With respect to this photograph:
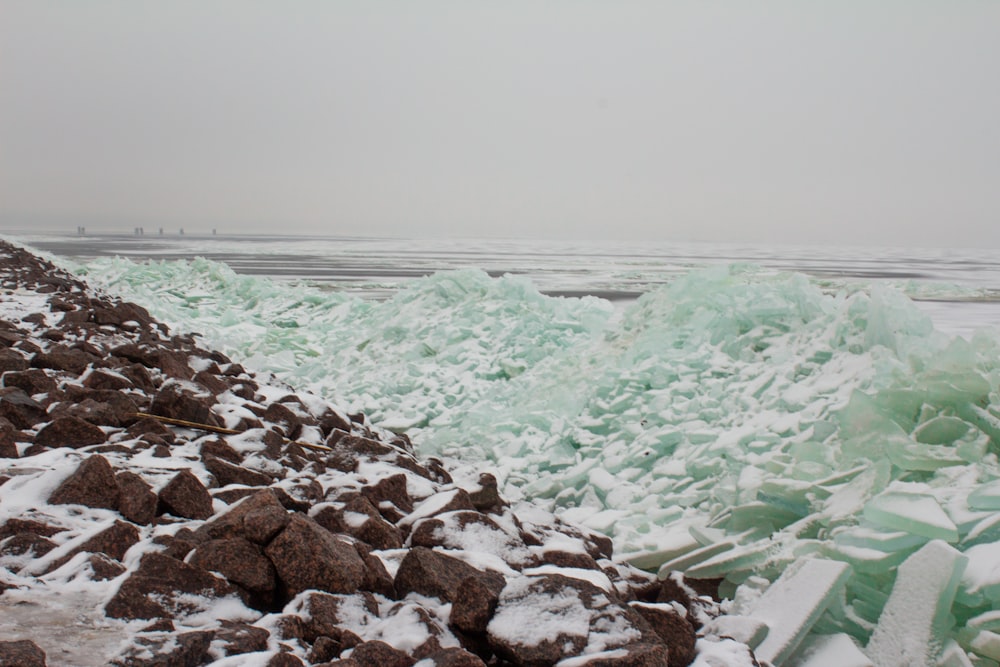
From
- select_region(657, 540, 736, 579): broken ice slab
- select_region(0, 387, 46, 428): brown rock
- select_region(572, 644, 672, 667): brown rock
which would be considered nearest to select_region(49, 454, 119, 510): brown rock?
select_region(0, 387, 46, 428): brown rock

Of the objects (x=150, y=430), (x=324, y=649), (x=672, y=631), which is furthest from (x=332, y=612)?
(x=150, y=430)

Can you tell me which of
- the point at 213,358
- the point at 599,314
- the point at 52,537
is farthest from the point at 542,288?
the point at 52,537

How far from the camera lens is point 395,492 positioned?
2926 mm

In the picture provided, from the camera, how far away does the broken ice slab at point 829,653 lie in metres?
2.15

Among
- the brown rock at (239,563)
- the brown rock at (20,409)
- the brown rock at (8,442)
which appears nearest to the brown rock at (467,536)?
the brown rock at (239,563)

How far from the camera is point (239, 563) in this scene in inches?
78.3

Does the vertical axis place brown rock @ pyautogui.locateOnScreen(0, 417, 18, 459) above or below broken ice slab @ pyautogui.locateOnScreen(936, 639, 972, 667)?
above

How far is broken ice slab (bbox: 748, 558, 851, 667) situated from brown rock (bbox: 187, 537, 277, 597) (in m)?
1.43

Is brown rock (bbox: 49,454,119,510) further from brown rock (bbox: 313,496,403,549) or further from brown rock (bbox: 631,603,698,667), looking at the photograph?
brown rock (bbox: 631,603,698,667)

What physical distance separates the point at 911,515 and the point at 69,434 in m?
3.03

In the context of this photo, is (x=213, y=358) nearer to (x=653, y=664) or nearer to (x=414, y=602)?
(x=414, y=602)

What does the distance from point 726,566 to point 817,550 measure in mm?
332

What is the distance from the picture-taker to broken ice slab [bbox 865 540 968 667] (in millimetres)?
2137

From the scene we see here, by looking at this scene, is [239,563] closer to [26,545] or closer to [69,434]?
[26,545]
